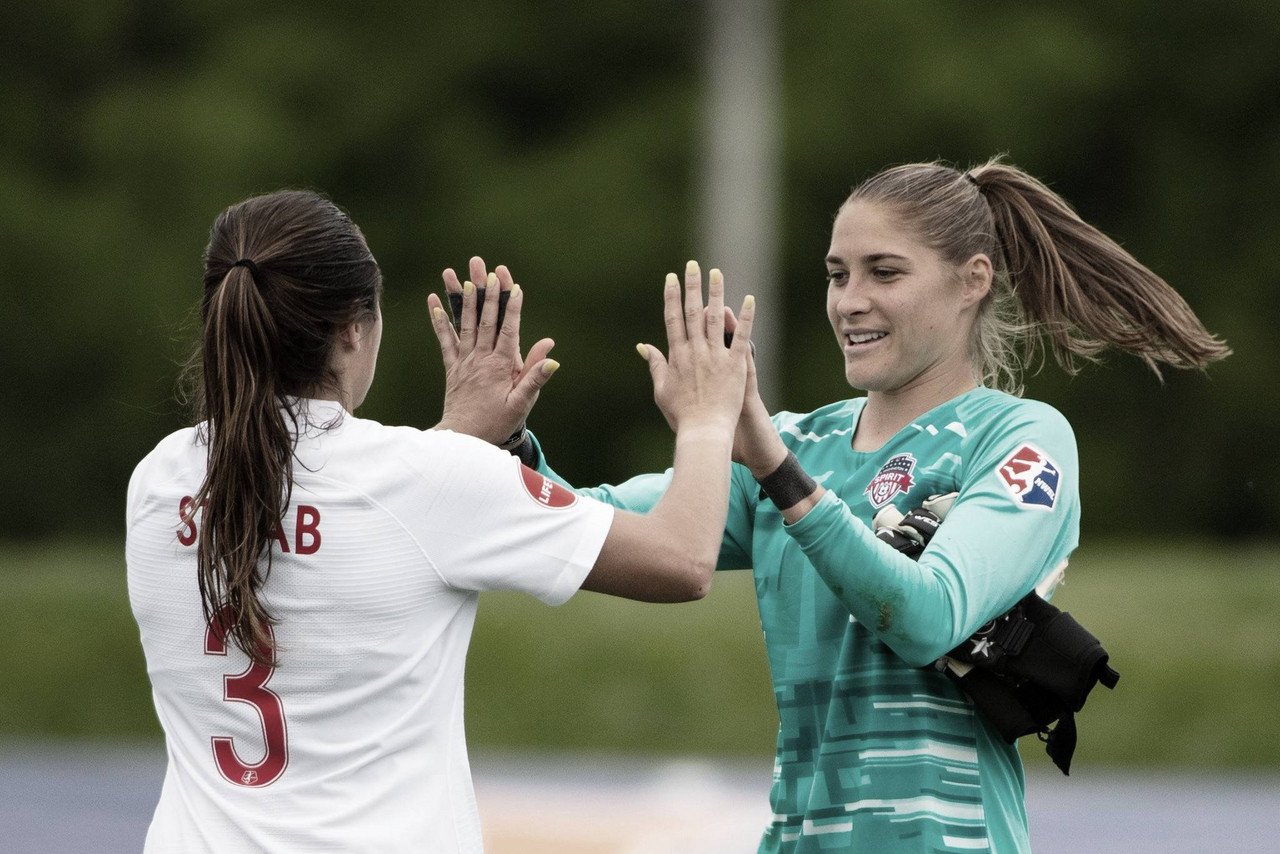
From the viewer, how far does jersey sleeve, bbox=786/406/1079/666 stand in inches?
119

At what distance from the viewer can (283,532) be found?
113 inches

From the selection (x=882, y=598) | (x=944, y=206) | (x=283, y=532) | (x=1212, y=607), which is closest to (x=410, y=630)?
(x=283, y=532)

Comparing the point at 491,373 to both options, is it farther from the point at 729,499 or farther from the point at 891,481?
the point at 891,481

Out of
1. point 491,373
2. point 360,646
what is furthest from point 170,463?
point 491,373

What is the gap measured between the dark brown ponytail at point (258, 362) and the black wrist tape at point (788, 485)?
765 millimetres

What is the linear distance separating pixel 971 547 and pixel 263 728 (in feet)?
4.09

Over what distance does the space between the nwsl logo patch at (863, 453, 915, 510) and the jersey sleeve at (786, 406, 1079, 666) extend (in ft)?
0.36

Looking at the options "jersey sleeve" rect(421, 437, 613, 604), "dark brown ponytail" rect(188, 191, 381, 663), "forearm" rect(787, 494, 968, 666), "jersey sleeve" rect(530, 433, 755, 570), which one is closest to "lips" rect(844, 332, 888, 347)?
"jersey sleeve" rect(530, 433, 755, 570)

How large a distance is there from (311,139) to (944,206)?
19731mm

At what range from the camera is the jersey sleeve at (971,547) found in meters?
3.02

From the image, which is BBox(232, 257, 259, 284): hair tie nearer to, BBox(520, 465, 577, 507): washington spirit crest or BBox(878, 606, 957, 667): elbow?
BBox(520, 465, 577, 507): washington spirit crest

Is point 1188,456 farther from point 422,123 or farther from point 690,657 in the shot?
point 690,657

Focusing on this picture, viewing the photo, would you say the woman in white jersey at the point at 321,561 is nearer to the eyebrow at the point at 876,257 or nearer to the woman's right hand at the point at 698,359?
the woman's right hand at the point at 698,359

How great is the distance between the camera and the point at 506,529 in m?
2.89
